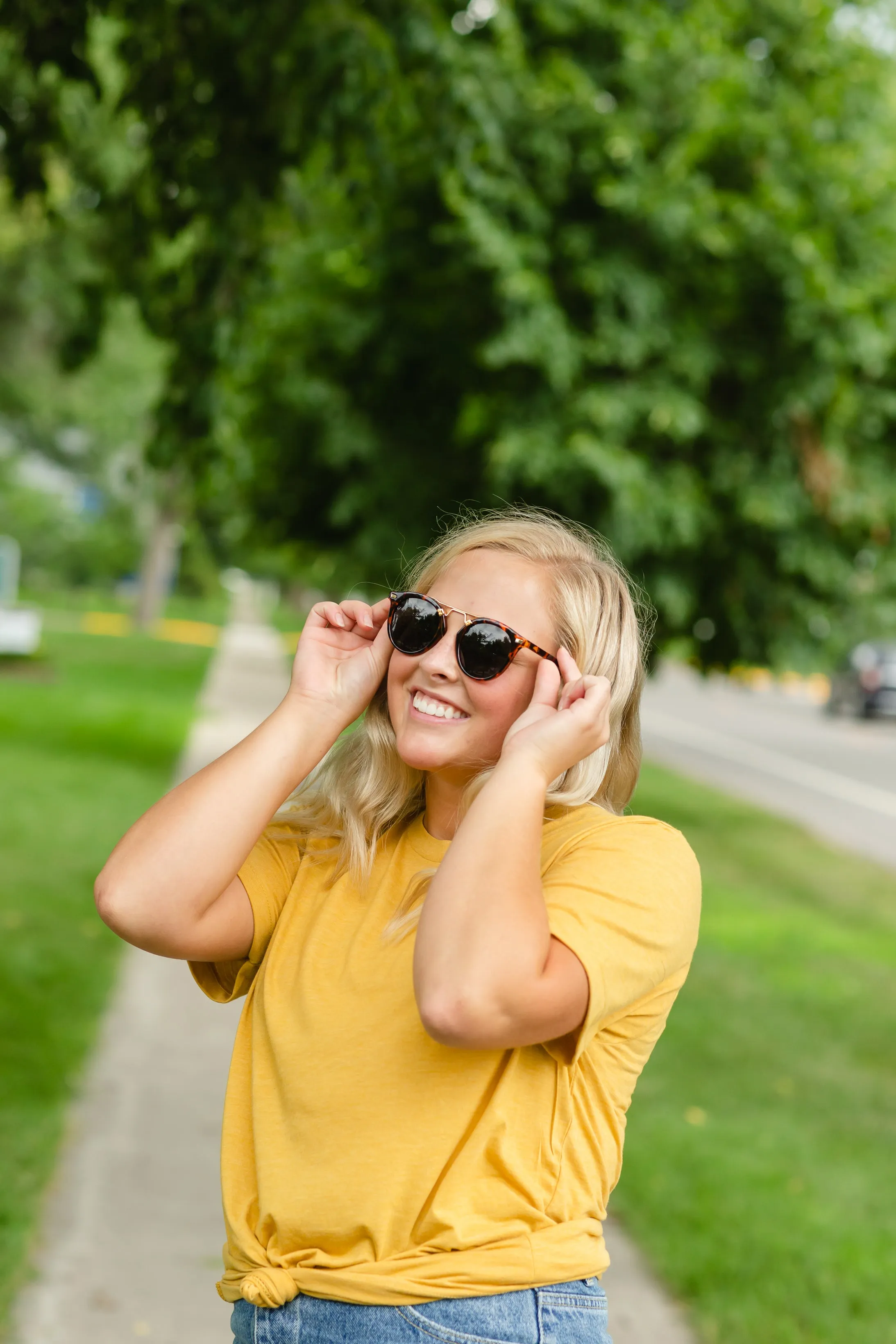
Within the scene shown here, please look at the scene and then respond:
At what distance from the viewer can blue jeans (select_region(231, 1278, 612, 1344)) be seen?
1468 millimetres

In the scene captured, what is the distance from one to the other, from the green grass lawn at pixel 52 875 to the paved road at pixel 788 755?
12.1 ft

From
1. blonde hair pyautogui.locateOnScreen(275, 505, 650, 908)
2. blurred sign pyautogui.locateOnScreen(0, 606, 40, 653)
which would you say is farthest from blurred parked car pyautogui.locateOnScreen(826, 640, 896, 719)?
blonde hair pyautogui.locateOnScreen(275, 505, 650, 908)

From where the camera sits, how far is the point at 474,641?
168 cm

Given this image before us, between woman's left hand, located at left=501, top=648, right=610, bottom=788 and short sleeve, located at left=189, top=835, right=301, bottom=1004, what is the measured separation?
370mm

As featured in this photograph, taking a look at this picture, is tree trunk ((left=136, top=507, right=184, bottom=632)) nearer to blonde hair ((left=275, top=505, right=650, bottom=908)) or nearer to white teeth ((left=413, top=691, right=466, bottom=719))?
blonde hair ((left=275, top=505, right=650, bottom=908))

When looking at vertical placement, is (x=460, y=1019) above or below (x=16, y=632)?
above

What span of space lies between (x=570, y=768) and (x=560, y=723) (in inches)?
4.9

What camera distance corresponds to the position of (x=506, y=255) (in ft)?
22.7

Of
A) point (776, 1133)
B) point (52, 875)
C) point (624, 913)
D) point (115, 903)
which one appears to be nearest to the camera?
point (624, 913)

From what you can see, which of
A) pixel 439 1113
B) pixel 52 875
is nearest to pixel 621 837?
pixel 439 1113

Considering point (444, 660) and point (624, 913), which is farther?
point (444, 660)

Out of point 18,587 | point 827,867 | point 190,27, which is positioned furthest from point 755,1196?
point 18,587

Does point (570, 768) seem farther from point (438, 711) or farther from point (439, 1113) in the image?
point (439, 1113)

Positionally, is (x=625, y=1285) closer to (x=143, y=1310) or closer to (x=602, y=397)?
(x=143, y=1310)
